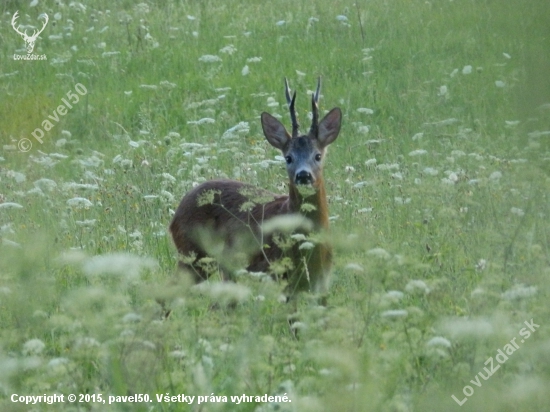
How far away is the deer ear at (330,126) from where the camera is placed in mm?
7289

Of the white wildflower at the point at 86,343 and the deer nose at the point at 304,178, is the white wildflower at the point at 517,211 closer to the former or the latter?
the deer nose at the point at 304,178

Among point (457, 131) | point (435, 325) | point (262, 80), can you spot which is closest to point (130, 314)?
point (435, 325)

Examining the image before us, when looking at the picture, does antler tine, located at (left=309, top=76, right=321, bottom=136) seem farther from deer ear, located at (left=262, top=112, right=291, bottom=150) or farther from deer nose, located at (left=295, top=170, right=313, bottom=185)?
deer nose, located at (left=295, top=170, right=313, bottom=185)

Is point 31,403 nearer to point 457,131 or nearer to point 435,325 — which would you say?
point 435,325

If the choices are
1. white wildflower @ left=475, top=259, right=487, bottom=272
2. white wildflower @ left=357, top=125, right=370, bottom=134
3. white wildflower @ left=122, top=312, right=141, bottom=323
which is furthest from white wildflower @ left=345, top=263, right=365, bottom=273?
white wildflower @ left=357, top=125, right=370, bottom=134

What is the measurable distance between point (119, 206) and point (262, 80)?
4334 millimetres

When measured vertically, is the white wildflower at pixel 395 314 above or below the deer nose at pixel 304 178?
above

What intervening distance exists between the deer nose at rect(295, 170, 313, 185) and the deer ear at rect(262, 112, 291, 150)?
0.67 m

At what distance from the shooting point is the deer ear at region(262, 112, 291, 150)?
738 cm

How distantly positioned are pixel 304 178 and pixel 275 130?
827mm

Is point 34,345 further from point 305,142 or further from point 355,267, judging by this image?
point 305,142

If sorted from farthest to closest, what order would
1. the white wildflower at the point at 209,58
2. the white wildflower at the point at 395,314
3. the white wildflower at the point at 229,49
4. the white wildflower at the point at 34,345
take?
the white wildflower at the point at 229,49
the white wildflower at the point at 209,58
the white wildflower at the point at 395,314
the white wildflower at the point at 34,345

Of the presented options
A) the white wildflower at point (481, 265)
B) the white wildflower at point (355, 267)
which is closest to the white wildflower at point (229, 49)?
the white wildflower at point (481, 265)

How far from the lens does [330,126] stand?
7367 mm
